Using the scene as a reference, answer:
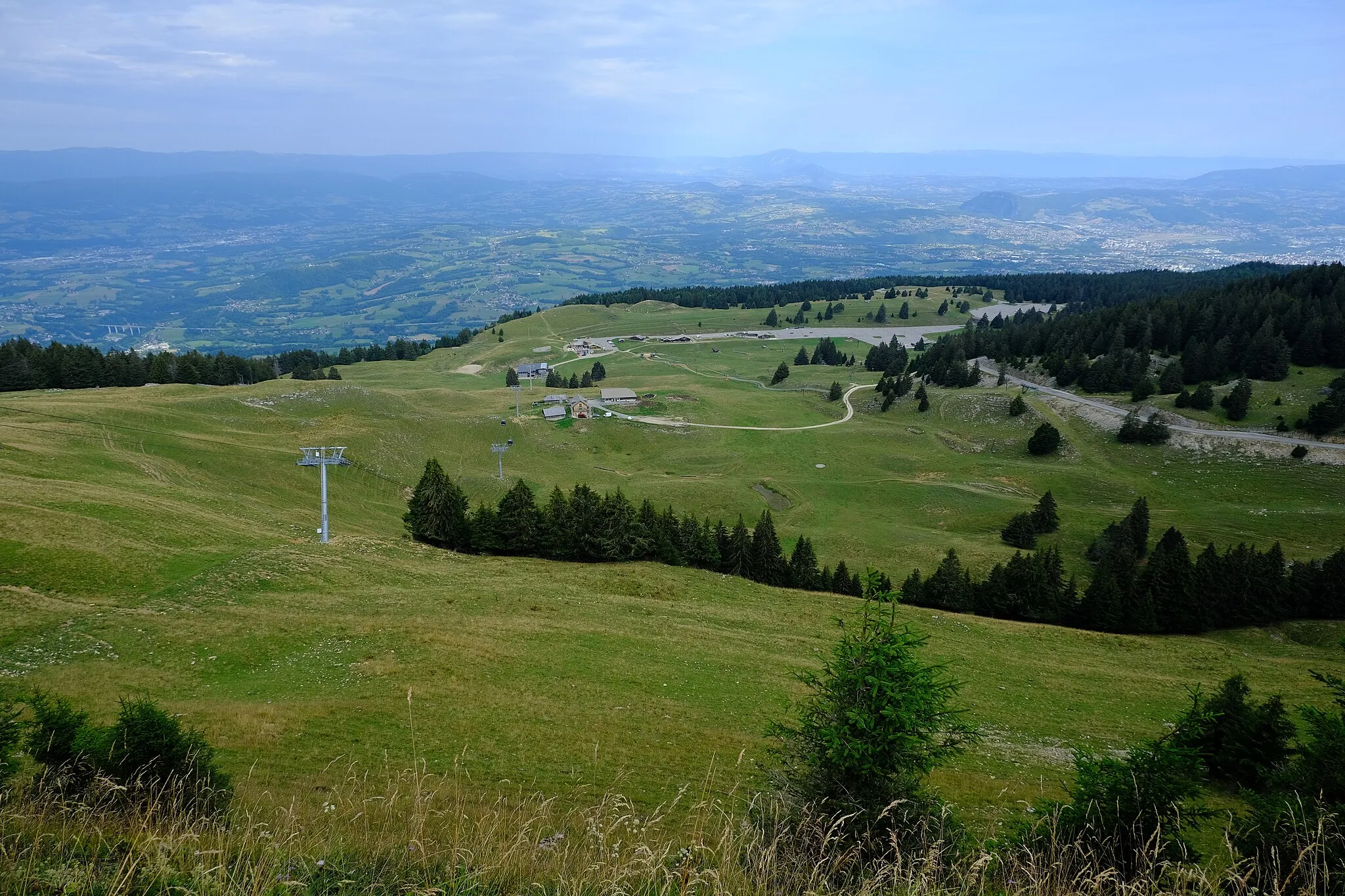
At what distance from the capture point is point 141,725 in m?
10.6

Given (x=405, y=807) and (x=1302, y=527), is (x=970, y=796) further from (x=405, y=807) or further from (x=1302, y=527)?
(x=1302, y=527)

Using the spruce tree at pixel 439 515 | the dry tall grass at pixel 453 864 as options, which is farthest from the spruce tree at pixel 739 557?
the dry tall grass at pixel 453 864

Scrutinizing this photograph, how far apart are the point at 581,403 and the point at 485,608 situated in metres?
73.7

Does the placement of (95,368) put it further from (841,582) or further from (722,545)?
(841,582)

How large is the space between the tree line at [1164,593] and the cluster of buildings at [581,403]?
65.2 metres

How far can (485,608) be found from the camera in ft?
110

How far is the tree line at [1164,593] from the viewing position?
1844 inches

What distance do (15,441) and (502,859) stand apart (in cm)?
5805

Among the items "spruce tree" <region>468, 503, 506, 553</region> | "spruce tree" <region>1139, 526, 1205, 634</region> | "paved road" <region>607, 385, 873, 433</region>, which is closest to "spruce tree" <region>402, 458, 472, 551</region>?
"spruce tree" <region>468, 503, 506, 553</region>

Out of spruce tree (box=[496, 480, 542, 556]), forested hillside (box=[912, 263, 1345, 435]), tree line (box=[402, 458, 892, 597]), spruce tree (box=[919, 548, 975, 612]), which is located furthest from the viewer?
forested hillside (box=[912, 263, 1345, 435])

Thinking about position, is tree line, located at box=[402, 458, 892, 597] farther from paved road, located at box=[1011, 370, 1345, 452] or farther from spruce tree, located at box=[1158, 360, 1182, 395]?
spruce tree, located at box=[1158, 360, 1182, 395]

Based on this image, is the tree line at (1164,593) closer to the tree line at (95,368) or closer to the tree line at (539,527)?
the tree line at (539,527)

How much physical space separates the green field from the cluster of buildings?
18087 mm

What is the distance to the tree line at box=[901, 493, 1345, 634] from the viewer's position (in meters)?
46.8
